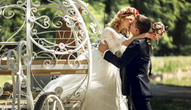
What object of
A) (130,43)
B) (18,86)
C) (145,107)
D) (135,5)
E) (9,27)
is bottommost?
(145,107)

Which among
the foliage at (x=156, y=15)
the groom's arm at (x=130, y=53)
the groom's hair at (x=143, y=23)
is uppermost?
the foliage at (x=156, y=15)

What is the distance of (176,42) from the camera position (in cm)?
1917

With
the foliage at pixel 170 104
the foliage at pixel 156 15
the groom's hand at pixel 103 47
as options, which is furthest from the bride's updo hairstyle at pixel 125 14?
the foliage at pixel 156 15

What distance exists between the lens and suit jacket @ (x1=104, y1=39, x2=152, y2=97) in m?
2.72

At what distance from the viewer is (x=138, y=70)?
9.04 feet

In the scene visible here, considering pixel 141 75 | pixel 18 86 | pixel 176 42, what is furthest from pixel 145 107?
pixel 176 42

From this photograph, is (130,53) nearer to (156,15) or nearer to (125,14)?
(125,14)

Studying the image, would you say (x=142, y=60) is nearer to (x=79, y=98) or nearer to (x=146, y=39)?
(x=146, y=39)

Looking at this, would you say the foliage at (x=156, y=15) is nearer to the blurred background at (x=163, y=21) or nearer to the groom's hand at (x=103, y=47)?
the blurred background at (x=163, y=21)

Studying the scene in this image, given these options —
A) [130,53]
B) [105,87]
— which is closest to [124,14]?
[130,53]

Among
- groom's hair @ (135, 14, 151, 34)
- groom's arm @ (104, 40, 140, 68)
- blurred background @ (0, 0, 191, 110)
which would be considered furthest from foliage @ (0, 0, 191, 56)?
groom's arm @ (104, 40, 140, 68)

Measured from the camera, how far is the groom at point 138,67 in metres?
2.71

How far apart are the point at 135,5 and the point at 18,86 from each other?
1325 centimetres

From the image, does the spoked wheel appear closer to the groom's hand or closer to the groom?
the groom
